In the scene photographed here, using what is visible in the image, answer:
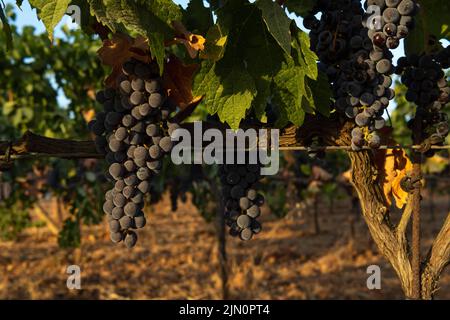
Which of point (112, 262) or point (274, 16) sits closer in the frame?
point (274, 16)

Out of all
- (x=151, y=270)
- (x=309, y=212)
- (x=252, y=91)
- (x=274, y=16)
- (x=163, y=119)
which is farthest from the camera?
(x=309, y=212)

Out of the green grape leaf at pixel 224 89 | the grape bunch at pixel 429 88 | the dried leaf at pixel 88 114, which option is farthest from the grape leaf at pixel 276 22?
the dried leaf at pixel 88 114

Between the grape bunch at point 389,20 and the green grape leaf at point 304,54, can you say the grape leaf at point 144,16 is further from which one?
the grape bunch at point 389,20

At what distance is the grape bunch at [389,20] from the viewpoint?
1.73 metres

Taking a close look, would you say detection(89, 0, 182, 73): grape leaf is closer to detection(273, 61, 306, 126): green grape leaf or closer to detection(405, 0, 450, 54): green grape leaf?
detection(273, 61, 306, 126): green grape leaf

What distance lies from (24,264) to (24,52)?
14.2ft

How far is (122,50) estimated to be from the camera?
5.76 feet

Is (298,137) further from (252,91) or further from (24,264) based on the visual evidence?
(24,264)

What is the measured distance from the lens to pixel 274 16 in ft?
5.19

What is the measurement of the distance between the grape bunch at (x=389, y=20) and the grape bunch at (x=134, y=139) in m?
0.80

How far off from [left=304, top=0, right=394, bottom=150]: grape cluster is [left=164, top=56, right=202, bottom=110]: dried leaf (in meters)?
0.51

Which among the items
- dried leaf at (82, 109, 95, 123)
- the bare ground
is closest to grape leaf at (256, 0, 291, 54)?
the bare ground

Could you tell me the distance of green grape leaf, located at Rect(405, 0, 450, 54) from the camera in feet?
6.86
